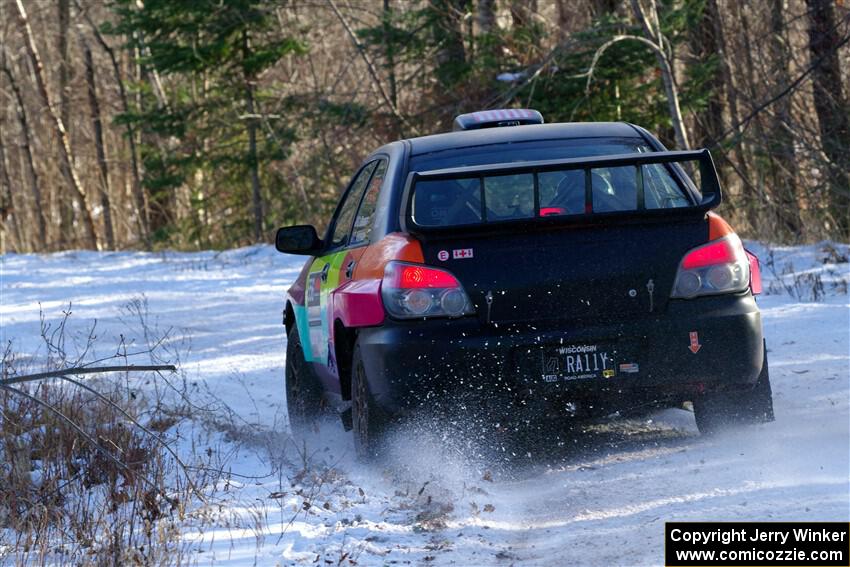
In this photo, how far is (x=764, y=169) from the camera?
1967cm

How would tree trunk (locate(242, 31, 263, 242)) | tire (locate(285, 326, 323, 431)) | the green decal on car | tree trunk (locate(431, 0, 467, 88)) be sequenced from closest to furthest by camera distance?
1. the green decal on car
2. tire (locate(285, 326, 323, 431))
3. tree trunk (locate(431, 0, 467, 88))
4. tree trunk (locate(242, 31, 263, 242))

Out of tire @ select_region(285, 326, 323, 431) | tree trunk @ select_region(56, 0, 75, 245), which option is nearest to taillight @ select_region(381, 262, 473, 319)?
tire @ select_region(285, 326, 323, 431)

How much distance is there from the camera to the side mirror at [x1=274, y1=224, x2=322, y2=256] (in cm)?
719

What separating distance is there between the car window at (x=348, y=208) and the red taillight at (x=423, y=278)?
4.65ft

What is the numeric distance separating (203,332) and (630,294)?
7578 millimetres

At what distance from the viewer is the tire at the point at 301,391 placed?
762cm

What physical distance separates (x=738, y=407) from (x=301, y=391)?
288cm

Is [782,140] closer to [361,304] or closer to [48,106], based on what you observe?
[361,304]

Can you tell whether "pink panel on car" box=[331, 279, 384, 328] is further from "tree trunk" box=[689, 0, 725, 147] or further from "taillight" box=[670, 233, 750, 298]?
"tree trunk" box=[689, 0, 725, 147]

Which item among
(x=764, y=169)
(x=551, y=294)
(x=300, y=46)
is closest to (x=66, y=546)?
(x=551, y=294)

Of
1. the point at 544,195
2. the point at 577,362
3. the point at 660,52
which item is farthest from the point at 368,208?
the point at 660,52

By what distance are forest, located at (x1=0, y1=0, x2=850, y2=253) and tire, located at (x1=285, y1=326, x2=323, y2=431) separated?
8.30m

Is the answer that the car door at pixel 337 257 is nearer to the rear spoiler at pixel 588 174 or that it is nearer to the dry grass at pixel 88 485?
the rear spoiler at pixel 588 174

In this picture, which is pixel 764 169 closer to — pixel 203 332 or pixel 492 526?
pixel 203 332
